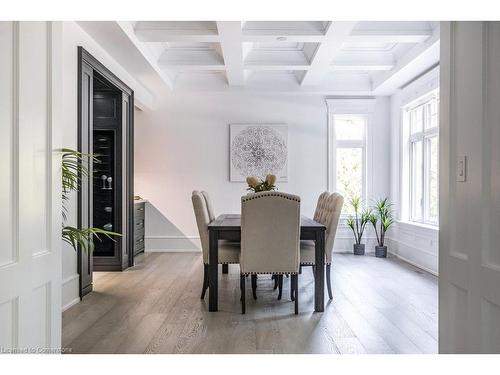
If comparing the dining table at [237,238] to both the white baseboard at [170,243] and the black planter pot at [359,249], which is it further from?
the white baseboard at [170,243]

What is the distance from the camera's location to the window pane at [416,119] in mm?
5930

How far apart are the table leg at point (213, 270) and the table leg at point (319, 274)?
0.83m

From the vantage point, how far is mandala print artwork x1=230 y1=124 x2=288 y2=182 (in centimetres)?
680

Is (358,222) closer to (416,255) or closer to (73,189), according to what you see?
(416,255)

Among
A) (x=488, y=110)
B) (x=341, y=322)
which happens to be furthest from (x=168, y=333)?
(x=488, y=110)

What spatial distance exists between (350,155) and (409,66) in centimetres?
200

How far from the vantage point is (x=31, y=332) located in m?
1.65

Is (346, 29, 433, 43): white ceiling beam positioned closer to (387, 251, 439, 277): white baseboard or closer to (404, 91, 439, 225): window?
(404, 91, 439, 225): window

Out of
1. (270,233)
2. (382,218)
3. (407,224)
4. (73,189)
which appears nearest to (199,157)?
(382,218)

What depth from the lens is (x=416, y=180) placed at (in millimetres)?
6211

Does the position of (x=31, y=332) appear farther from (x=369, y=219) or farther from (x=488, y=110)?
(x=369, y=219)

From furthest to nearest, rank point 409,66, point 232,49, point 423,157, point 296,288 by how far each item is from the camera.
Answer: point 423,157, point 409,66, point 232,49, point 296,288

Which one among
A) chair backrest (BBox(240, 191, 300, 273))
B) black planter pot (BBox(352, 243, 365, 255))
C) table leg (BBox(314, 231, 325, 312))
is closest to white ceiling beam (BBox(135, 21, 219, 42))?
chair backrest (BBox(240, 191, 300, 273))

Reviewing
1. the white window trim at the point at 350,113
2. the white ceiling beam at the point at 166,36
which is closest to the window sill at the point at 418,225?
the white window trim at the point at 350,113
